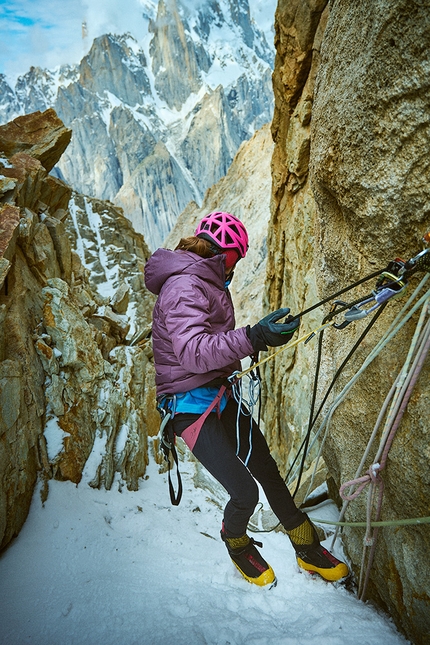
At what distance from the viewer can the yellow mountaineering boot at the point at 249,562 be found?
9.67ft

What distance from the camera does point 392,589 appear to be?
2359mm

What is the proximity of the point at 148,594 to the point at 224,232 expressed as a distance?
298cm

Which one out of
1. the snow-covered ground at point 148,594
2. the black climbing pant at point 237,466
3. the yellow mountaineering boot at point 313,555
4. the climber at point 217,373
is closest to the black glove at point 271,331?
the climber at point 217,373

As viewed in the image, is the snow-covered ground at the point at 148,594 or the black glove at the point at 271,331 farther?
the snow-covered ground at the point at 148,594

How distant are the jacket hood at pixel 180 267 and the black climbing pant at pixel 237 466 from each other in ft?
3.40

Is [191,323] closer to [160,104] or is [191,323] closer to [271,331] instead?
[271,331]

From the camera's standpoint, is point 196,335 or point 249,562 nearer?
point 196,335

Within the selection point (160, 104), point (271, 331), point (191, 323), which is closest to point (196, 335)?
point (191, 323)

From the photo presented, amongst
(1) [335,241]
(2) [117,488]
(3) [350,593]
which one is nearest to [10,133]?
(2) [117,488]

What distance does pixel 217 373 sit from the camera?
2855mm

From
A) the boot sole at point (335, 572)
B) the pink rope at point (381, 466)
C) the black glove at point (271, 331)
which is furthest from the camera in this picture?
the boot sole at point (335, 572)

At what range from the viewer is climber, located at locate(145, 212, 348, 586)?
2439 mm

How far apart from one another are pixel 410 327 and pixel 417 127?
1.01 metres

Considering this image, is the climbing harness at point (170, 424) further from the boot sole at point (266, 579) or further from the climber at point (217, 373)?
the boot sole at point (266, 579)
